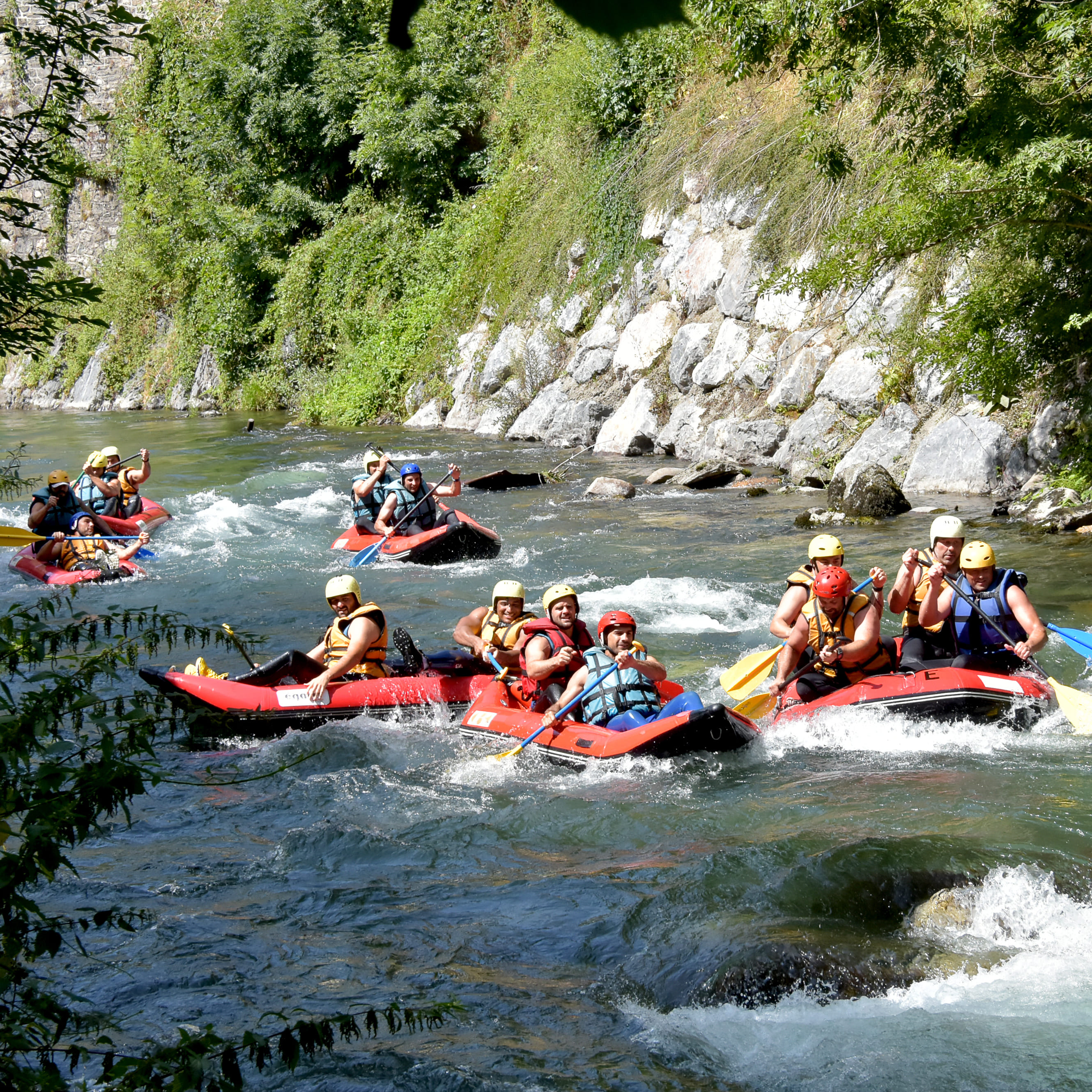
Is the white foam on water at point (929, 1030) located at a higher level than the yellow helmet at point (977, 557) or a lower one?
lower

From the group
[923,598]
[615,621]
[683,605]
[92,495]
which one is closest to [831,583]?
[923,598]

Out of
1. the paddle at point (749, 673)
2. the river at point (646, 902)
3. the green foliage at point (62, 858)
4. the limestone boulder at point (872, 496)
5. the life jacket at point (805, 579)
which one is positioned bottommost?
the river at point (646, 902)

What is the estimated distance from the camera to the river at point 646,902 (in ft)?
12.3

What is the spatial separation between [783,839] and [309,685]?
3490 mm

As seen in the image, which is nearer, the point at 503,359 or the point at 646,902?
the point at 646,902

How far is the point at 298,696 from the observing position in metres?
7.54

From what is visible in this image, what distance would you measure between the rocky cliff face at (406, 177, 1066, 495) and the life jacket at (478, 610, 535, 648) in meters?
5.15

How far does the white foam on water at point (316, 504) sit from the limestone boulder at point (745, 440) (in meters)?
4.90

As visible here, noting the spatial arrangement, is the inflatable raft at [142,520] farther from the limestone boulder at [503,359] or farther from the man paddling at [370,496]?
the limestone boulder at [503,359]

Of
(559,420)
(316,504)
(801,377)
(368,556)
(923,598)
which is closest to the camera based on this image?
(923,598)

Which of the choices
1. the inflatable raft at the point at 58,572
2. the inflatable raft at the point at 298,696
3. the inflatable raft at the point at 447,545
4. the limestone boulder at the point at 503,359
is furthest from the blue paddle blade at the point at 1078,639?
the limestone boulder at the point at 503,359

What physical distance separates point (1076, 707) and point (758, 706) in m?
1.72

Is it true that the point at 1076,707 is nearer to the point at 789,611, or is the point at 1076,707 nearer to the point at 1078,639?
A: the point at 1078,639

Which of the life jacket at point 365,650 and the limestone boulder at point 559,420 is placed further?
the limestone boulder at point 559,420
